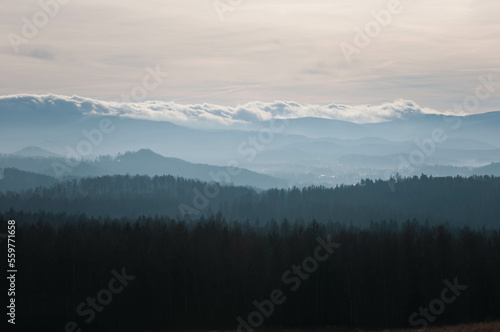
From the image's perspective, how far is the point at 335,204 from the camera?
159m

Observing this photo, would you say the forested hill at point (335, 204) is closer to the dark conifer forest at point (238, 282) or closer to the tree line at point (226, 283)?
the dark conifer forest at point (238, 282)

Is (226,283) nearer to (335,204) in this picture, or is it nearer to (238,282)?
(238,282)

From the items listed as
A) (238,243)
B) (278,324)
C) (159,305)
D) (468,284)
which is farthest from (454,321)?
(159,305)

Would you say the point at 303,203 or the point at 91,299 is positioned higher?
the point at 303,203

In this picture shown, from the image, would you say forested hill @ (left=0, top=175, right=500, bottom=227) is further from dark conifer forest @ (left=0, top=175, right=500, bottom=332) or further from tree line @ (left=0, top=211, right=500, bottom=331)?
tree line @ (left=0, top=211, right=500, bottom=331)

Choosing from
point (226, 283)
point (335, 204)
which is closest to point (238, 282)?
point (226, 283)

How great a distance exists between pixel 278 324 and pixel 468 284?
2207cm

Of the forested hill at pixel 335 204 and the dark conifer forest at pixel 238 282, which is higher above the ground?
the forested hill at pixel 335 204

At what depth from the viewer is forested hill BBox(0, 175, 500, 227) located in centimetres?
14962

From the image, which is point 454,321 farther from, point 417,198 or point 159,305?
point 417,198

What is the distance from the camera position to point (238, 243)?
68.4m

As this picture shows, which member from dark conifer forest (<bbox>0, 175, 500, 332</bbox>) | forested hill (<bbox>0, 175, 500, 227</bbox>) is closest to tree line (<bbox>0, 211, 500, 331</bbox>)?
dark conifer forest (<bbox>0, 175, 500, 332</bbox>)

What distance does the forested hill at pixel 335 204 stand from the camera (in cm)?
14962

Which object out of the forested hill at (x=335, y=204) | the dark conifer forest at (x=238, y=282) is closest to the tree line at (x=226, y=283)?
the dark conifer forest at (x=238, y=282)
